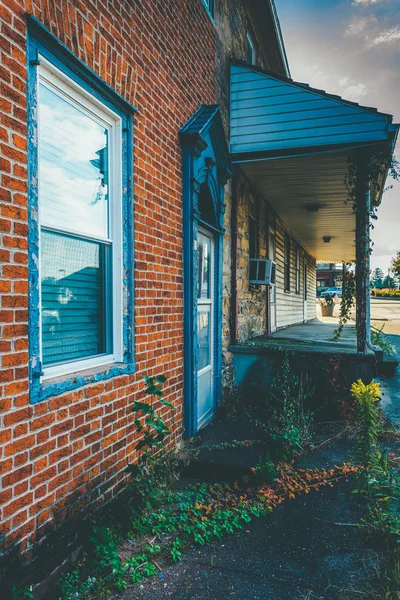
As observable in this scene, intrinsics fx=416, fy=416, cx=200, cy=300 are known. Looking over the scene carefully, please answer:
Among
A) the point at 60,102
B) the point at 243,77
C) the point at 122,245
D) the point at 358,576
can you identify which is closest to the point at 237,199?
the point at 243,77

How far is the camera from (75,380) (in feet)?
8.55

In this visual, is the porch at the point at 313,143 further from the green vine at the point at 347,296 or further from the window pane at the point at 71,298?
the window pane at the point at 71,298

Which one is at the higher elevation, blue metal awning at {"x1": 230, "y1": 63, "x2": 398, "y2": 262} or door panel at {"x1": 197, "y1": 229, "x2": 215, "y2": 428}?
blue metal awning at {"x1": 230, "y1": 63, "x2": 398, "y2": 262}

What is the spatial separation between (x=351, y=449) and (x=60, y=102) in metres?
4.26

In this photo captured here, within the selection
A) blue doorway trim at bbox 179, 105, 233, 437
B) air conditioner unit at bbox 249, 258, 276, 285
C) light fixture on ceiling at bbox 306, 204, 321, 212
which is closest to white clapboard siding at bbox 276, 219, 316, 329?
light fixture on ceiling at bbox 306, 204, 321, 212

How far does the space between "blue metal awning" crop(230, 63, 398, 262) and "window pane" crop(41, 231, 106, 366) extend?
3840 millimetres

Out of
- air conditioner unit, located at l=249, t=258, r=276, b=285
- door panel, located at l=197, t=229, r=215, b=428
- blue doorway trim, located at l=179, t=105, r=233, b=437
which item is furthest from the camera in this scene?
air conditioner unit, located at l=249, t=258, r=276, b=285

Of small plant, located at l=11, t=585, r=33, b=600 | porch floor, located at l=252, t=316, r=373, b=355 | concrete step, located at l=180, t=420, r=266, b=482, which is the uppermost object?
porch floor, located at l=252, t=316, r=373, b=355

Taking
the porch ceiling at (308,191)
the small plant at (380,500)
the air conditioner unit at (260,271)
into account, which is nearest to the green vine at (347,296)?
the air conditioner unit at (260,271)

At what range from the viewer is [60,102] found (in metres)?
2.66

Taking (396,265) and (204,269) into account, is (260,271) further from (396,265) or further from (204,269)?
(396,265)

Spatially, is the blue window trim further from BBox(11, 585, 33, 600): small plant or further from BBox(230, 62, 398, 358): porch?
BBox(230, 62, 398, 358): porch

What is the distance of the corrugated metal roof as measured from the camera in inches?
213

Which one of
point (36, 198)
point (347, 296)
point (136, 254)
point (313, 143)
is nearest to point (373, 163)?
point (313, 143)
